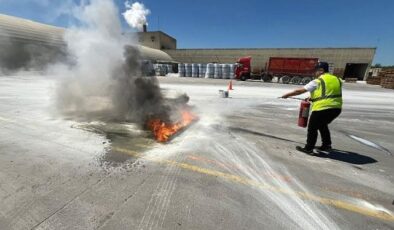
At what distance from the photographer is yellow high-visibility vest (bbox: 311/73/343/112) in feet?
13.6

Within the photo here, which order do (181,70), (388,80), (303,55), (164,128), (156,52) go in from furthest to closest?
1. (156,52)
2. (303,55)
3. (181,70)
4. (388,80)
5. (164,128)

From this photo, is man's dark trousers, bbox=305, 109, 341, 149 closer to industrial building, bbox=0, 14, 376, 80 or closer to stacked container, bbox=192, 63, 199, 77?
industrial building, bbox=0, 14, 376, 80

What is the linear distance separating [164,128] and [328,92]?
358 cm

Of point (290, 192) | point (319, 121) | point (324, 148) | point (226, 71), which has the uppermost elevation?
point (226, 71)

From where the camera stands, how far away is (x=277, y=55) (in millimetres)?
51344

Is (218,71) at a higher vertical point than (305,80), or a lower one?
higher

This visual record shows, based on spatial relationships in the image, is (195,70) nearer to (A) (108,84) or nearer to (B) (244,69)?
(B) (244,69)

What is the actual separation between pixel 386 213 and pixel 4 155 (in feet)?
19.2

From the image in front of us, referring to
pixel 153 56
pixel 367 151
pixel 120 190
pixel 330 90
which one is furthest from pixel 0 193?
pixel 153 56

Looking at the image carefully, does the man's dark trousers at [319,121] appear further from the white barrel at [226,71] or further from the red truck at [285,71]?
the white barrel at [226,71]

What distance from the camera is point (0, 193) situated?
2.90 meters

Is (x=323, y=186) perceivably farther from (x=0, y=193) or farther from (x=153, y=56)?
(x=153, y=56)

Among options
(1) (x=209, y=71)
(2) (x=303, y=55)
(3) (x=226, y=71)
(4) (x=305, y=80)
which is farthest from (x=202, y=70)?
(2) (x=303, y=55)

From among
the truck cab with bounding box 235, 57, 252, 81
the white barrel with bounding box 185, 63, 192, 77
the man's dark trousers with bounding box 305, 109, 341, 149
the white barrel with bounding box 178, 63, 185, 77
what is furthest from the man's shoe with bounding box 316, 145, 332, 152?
the white barrel with bounding box 178, 63, 185, 77
